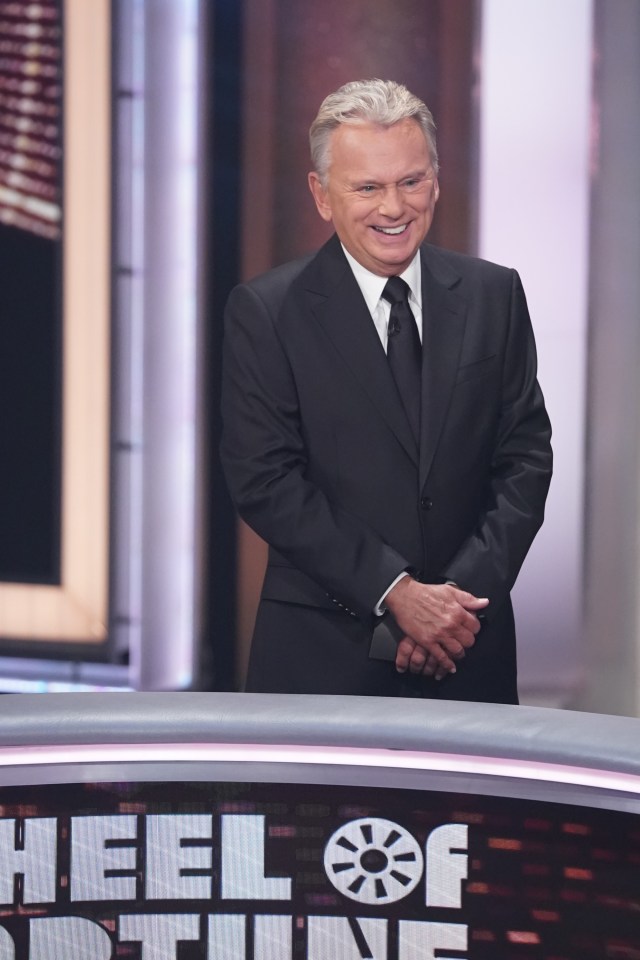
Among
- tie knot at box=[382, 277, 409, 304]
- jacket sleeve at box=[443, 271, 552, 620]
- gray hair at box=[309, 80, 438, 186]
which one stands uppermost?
gray hair at box=[309, 80, 438, 186]

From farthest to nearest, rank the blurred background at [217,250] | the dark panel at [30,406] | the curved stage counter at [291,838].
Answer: the dark panel at [30,406] < the blurred background at [217,250] < the curved stage counter at [291,838]

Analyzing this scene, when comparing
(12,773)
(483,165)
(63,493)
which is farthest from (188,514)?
(12,773)

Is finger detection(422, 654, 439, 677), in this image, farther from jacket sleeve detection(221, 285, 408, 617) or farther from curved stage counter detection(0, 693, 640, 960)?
curved stage counter detection(0, 693, 640, 960)

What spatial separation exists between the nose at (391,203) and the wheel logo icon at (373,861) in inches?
35.5

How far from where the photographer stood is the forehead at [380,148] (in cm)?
172

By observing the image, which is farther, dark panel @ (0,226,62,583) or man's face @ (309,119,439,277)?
dark panel @ (0,226,62,583)

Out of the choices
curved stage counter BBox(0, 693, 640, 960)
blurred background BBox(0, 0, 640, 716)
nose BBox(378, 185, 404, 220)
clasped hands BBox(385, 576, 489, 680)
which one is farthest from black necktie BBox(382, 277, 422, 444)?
blurred background BBox(0, 0, 640, 716)

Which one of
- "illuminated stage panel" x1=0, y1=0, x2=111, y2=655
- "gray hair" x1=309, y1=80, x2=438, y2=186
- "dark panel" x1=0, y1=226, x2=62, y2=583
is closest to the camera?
"gray hair" x1=309, y1=80, x2=438, y2=186

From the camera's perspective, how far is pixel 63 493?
357cm

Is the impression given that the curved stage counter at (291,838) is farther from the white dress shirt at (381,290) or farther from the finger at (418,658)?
the white dress shirt at (381,290)

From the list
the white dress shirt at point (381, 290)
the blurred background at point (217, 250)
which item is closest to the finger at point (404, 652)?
the white dress shirt at point (381, 290)

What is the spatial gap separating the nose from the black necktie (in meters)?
0.12

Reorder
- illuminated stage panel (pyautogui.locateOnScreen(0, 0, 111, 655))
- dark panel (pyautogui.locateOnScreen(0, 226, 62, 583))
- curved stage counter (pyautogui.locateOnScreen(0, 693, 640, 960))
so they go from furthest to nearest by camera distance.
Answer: dark panel (pyautogui.locateOnScreen(0, 226, 62, 583)) < illuminated stage panel (pyautogui.locateOnScreen(0, 0, 111, 655)) < curved stage counter (pyautogui.locateOnScreen(0, 693, 640, 960))

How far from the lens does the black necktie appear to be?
6.02 ft
